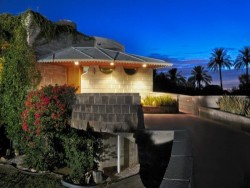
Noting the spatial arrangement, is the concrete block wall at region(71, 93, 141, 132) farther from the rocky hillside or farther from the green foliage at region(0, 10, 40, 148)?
the rocky hillside

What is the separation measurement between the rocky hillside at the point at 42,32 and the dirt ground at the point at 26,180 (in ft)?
23.5

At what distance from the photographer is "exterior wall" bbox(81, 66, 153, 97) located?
56.9ft

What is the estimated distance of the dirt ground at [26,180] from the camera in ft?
30.2

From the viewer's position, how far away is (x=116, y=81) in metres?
17.7

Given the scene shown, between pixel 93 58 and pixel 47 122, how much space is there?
5.72 metres

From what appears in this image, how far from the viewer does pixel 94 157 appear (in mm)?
9875

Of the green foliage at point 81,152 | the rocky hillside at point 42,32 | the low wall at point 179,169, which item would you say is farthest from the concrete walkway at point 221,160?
the rocky hillside at point 42,32

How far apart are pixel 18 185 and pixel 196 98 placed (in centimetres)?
973

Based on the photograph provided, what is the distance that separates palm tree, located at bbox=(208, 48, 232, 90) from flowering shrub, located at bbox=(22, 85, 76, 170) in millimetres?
Result: 43024

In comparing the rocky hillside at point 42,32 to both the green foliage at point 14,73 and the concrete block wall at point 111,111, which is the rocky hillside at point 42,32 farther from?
the concrete block wall at point 111,111

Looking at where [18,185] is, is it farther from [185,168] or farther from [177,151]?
[185,168]

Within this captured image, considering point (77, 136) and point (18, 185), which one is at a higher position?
point (77, 136)

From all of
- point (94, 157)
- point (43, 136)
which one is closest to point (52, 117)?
point (43, 136)

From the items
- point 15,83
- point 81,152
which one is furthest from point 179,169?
point 15,83
